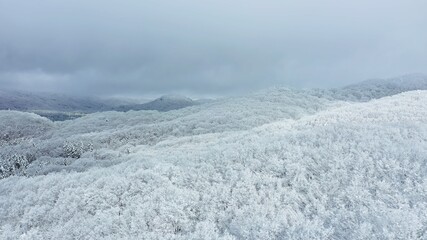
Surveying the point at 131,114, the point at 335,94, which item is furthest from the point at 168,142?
the point at 335,94

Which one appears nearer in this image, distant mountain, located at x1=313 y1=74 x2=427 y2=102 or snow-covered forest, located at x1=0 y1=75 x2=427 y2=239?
snow-covered forest, located at x1=0 y1=75 x2=427 y2=239

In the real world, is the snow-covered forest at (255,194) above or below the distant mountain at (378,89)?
below

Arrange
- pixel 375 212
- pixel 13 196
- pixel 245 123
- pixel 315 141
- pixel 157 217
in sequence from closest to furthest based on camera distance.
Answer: pixel 375 212
pixel 157 217
pixel 13 196
pixel 315 141
pixel 245 123

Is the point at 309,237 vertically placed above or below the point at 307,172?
below

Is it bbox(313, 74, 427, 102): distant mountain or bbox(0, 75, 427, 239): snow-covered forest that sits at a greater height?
bbox(313, 74, 427, 102): distant mountain

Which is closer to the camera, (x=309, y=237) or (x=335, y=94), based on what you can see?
(x=309, y=237)

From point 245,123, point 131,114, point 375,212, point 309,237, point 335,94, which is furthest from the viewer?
point 335,94

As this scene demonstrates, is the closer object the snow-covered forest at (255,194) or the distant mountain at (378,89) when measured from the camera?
the snow-covered forest at (255,194)

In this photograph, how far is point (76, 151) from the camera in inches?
1094

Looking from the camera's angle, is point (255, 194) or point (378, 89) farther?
point (378, 89)

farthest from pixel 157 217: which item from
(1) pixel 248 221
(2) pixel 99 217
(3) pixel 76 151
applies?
(3) pixel 76 151

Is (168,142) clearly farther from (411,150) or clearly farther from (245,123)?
(411,150)

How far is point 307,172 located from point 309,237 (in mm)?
3673

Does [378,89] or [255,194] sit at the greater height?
[378,89]
